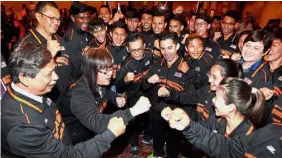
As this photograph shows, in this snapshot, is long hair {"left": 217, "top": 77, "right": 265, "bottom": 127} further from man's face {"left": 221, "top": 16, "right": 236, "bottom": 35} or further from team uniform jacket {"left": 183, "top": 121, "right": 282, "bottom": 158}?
man's face {"left": 221, "top": 16, "right": 236, "bottom": 35}

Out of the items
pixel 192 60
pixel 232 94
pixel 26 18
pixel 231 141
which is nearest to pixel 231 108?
pixel 232 94

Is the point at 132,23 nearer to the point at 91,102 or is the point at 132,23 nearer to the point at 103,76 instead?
the point at 103,76

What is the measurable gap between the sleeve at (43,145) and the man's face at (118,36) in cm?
270

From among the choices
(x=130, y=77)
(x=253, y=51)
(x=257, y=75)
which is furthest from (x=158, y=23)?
(x=257, y=75)

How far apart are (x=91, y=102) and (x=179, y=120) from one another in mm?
843

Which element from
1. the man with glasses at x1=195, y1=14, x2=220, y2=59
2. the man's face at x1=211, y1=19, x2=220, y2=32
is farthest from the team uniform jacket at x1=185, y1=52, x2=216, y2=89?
the man's face at x1=211, y1=19, x2=220, y2=32

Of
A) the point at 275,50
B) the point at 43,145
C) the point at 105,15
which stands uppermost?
the point at 105,15

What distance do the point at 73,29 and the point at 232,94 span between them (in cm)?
331

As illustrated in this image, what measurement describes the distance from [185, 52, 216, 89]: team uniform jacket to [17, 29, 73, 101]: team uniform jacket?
6.13ft

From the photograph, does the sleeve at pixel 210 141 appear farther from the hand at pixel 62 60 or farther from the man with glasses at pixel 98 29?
the man with glasses at pixel 98 29

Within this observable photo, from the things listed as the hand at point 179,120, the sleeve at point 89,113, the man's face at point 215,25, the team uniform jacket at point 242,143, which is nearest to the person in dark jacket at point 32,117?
the sleeve at point 89,113

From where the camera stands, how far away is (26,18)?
8781 mm

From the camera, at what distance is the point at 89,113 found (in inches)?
86.7

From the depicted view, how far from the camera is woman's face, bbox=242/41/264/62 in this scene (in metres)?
2.98
